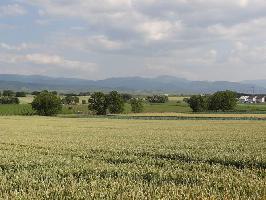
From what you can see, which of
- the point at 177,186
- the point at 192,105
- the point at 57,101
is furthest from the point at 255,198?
the point at 192,105

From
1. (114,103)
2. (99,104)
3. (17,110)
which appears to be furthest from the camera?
(114,103)

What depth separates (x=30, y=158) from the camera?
21438mm

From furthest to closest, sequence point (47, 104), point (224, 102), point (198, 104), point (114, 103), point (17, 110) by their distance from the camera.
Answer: point (224, 102) → point (198, 104) → point (114, 103) → point (17, 110) → point (47, 104)

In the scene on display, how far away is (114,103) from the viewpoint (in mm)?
158250

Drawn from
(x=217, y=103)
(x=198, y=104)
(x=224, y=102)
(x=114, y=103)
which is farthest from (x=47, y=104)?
(x=224, y=102)

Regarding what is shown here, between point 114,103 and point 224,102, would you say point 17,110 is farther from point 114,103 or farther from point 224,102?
point 224,102

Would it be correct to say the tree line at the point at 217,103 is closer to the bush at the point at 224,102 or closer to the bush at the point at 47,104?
the bush at the point at 224,102

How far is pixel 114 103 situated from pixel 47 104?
2534cm

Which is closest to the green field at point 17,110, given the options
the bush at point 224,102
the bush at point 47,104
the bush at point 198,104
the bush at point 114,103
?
the bush at point 47,104

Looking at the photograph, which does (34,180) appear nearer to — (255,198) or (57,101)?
(255,198)

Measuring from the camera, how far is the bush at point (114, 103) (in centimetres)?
15775

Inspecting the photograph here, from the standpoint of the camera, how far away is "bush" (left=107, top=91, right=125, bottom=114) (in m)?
158

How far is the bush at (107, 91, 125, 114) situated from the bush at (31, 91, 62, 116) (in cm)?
1984

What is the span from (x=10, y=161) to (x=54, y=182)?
7168mm
